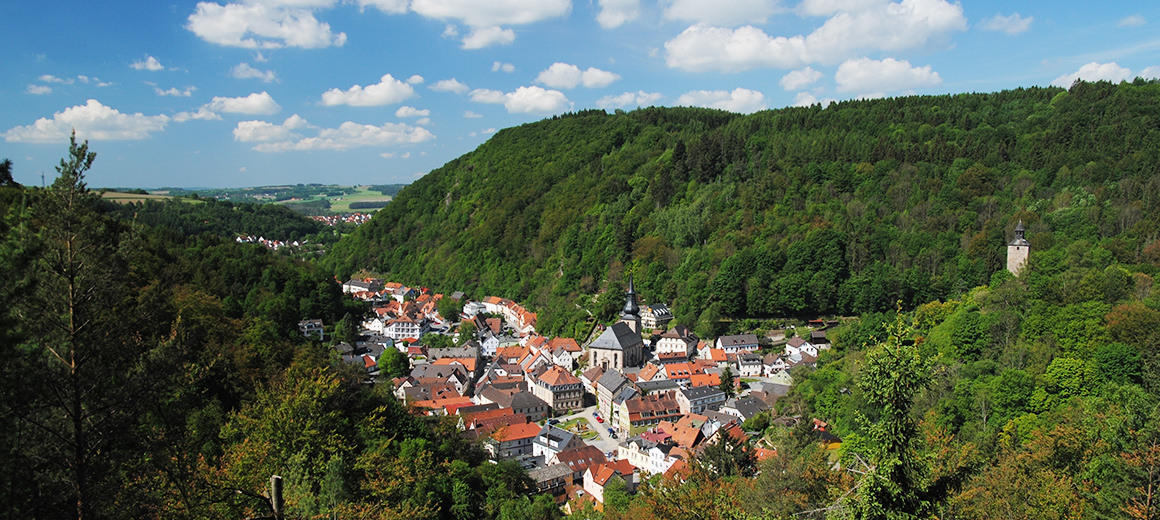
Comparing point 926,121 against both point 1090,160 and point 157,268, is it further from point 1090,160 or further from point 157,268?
point 157,268

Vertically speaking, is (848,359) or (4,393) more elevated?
(4,393)

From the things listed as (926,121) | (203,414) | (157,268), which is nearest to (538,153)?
(926,121)

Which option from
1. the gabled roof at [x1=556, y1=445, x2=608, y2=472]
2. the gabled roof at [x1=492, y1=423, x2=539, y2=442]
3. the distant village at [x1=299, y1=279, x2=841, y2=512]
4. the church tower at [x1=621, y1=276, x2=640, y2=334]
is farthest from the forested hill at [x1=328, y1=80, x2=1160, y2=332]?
the gabled roof at [x1=556, y1=445, x2=608, y2=472]

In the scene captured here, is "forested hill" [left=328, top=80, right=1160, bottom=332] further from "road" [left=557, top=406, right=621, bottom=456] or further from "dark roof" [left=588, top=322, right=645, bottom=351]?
"road" [left=557, top=406, right=621, bottom=456]

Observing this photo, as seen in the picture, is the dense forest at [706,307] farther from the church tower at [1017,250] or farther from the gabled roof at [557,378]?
the gabled roof at [557,378]

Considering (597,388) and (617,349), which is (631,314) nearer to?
(617,349)

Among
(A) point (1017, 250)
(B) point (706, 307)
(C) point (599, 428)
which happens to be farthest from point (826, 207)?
(C) point (599, 428)

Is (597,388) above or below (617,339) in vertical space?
below
